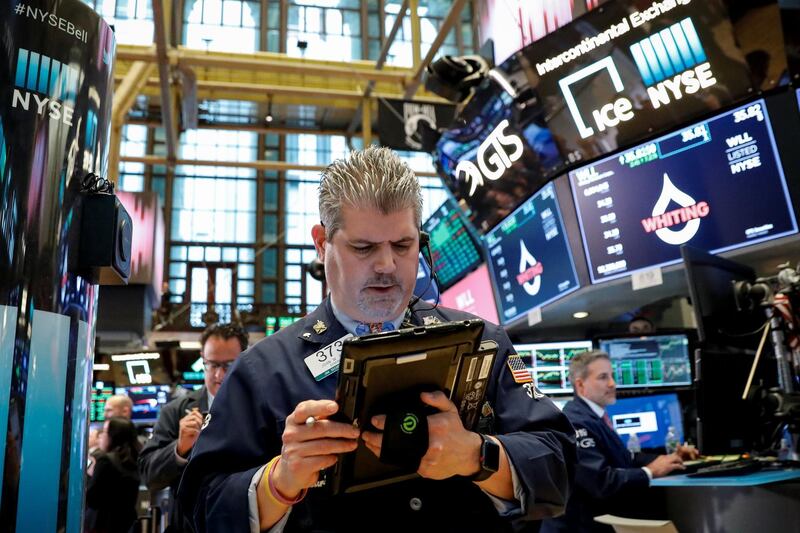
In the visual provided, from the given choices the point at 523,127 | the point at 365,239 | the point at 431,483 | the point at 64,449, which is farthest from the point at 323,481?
A: the point at 523,127

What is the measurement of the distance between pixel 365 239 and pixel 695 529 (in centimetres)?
243

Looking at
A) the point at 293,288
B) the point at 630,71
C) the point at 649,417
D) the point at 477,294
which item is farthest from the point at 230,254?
the point at 630,71

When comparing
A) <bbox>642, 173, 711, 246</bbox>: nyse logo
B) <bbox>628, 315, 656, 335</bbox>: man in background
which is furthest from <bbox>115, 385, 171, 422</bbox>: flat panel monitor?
<bbox>642, 173, 711, 246</bbox>: nyse logo

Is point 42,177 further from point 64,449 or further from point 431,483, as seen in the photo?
point 431,483

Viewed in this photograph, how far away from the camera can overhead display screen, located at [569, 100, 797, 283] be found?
12.6 feet

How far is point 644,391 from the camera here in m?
6.06

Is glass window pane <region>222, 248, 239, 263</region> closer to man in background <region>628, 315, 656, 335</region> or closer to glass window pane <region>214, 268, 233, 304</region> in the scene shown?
glass window pane <region>214, 268, 233, 304</region>

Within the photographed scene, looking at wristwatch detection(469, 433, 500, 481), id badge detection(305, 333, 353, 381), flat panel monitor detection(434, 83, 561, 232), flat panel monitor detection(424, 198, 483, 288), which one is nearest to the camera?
wristwatch detection(469, 433, 500, 481)

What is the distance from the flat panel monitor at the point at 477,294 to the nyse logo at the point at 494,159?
911mm

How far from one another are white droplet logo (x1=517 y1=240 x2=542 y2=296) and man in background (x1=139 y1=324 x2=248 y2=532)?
2.47 meters

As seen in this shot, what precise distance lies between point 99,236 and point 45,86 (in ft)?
1.66

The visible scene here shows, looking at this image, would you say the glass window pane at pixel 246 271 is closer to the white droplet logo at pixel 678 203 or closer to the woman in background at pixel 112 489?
the woman in background at pixel 112 489

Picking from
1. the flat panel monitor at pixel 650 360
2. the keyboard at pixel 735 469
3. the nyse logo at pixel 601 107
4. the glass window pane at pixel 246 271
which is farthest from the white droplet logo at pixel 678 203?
the glass window pane at pixel 246 271

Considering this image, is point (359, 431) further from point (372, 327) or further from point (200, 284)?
point (200, 284)
